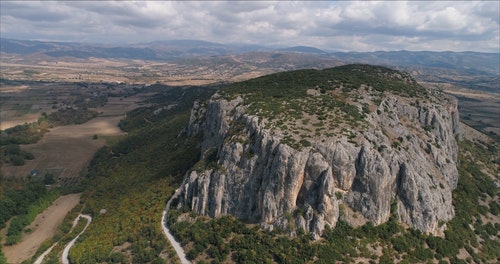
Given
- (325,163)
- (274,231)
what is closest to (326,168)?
(325,163)

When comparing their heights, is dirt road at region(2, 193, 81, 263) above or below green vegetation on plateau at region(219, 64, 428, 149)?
below

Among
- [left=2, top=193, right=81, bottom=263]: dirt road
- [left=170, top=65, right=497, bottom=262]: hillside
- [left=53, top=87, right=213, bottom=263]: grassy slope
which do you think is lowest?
[left=2, top=193, right=81, bottom=263]: dirt road

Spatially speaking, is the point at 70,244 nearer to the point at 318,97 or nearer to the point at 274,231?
the point at 274,231

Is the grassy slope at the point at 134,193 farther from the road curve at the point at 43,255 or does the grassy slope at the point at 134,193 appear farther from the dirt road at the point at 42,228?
the road curve at the point at 43,255

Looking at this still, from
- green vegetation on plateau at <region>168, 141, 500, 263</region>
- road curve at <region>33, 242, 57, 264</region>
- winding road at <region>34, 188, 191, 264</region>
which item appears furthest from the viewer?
road curve at <region>33, 242, 57, 264</region>

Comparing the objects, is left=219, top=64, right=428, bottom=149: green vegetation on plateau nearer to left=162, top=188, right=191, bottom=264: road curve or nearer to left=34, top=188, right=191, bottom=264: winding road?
left=162, top=188, right=191, bottom=264: road curve

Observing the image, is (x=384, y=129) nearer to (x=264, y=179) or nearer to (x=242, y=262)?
(x=264, y=179)

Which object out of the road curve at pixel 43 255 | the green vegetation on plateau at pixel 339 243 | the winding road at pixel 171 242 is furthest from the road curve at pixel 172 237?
the road curve at pixel 43 255

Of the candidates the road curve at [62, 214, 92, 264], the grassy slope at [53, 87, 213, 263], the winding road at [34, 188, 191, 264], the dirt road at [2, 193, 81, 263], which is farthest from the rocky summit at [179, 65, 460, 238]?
the dirt road at [2, 193, 81, 263]

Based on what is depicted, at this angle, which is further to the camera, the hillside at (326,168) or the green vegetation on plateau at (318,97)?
the green vegetation on plateau at (318,97)
